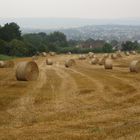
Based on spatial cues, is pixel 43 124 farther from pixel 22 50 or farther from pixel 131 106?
pixel 22 50

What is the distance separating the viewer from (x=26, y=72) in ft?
96.6

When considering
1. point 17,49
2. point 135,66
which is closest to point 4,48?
point 17,49

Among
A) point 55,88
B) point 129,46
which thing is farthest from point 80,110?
point 129,46

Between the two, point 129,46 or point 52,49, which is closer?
point 52,49

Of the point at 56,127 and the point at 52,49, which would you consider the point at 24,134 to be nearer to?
the point at 56,127

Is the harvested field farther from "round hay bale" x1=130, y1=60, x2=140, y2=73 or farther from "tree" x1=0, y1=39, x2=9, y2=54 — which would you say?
"tree" x1=0, y1=39, x2=9, y2=54

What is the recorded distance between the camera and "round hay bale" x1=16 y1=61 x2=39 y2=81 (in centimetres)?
2936

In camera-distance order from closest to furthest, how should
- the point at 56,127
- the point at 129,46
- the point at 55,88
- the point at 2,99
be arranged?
the point at 56,127 < the point at 2,99 < the point at 55,88 < the point at 129,46

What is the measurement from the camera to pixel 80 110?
18125 millimetres

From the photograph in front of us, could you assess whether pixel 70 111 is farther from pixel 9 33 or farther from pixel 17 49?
pixel 9 33

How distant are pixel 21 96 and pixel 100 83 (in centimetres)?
712

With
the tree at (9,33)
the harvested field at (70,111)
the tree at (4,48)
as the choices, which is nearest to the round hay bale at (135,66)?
the harvested field at (70,111)

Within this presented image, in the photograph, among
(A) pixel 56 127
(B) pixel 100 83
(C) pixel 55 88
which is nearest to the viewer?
(A) pixel 56 127

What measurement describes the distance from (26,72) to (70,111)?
1200cm
